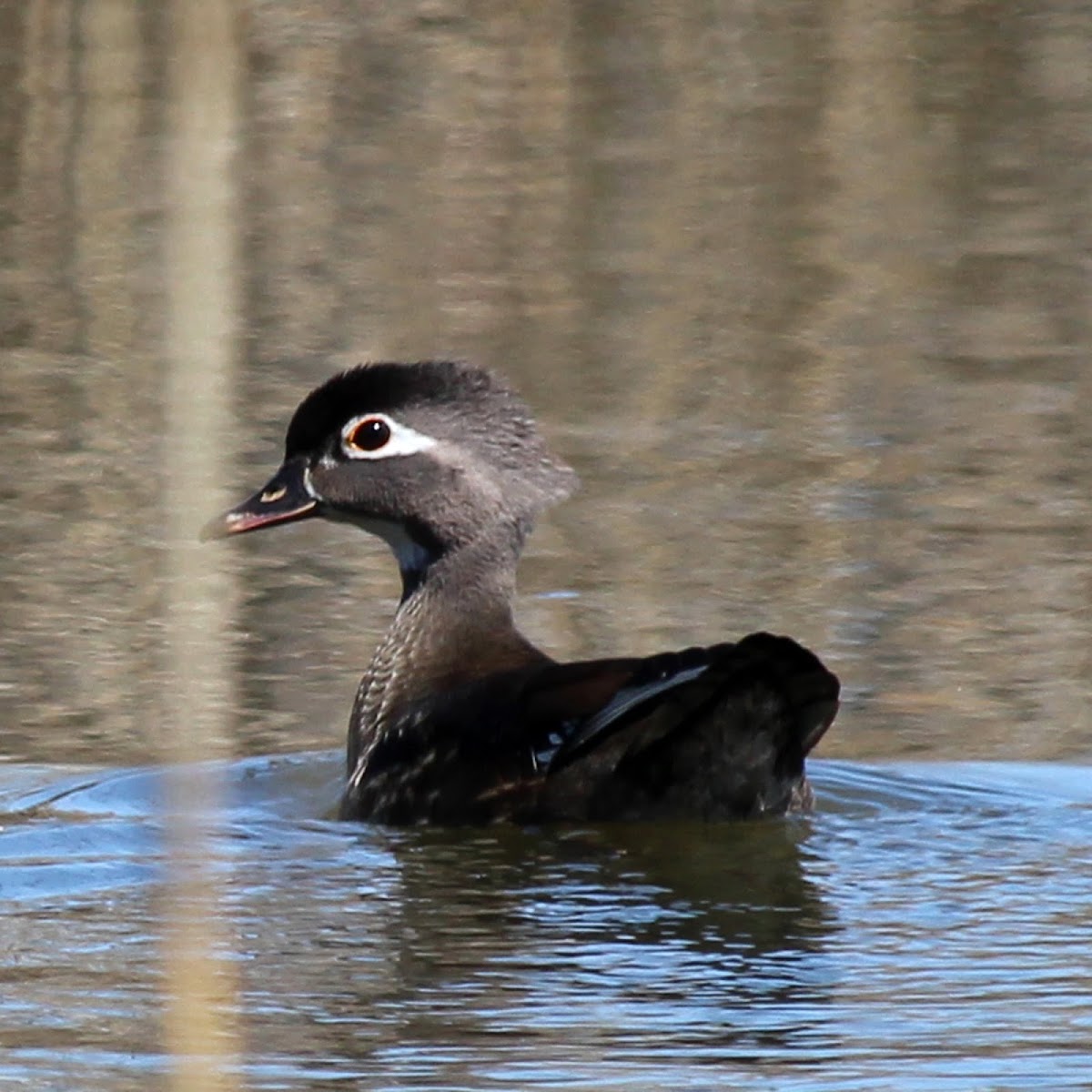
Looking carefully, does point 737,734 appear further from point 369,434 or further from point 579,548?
point 579,548

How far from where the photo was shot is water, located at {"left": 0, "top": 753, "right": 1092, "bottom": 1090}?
5316 mm

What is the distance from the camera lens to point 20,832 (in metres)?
7.54

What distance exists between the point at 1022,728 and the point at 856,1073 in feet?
11.5

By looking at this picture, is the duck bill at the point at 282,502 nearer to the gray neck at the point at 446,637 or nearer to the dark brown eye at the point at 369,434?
the dark brown eye at the point at 369,434

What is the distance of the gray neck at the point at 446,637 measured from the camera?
8219mm

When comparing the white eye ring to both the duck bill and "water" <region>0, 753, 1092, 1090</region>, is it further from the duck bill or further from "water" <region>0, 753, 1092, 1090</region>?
"water" <region>0, 753, 1092, 1090</region>

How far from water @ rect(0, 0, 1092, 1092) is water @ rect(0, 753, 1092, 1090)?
0.02 metres

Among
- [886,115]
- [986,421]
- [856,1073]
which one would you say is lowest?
[856,1073]

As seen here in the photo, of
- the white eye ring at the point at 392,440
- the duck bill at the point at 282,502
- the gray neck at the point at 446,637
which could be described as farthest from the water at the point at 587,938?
the white eye ring at the point at 392,440

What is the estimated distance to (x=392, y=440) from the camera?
8.61m

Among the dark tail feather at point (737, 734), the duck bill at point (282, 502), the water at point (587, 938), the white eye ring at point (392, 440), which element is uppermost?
the white eye ring at point (392, 440)

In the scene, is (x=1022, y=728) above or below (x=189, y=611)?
below

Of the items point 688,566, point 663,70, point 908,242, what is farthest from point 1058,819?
point 663,70

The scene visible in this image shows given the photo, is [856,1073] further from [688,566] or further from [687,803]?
[688,566]
